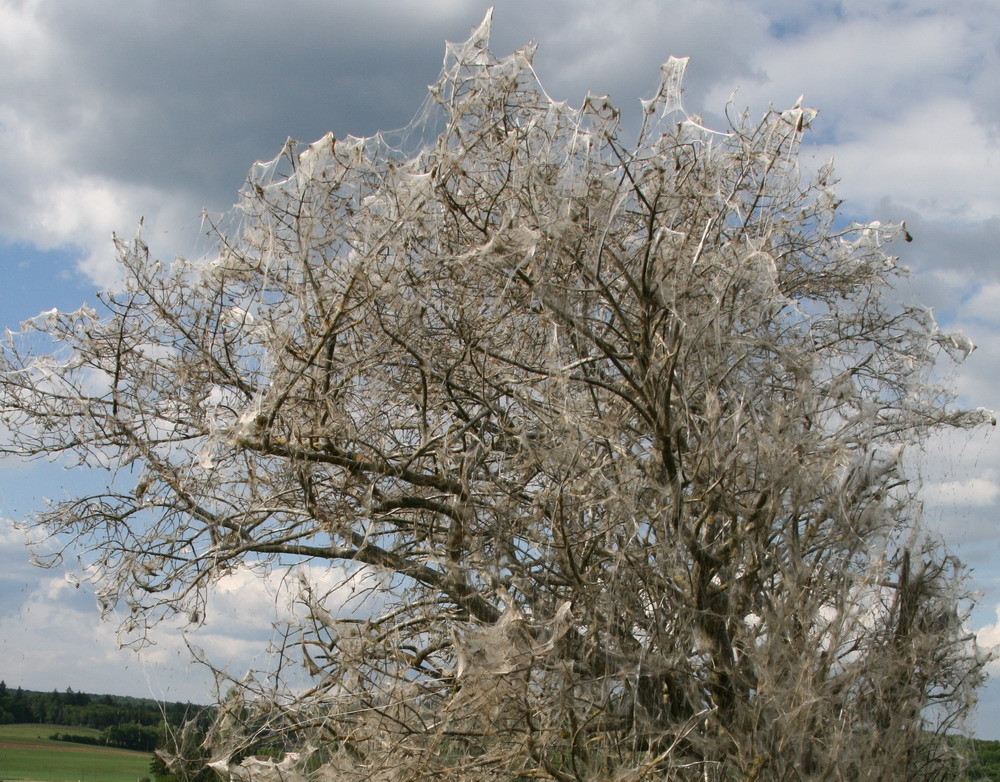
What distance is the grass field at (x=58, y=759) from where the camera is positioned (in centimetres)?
2914

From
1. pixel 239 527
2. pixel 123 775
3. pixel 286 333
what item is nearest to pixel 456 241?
pixel 286 333

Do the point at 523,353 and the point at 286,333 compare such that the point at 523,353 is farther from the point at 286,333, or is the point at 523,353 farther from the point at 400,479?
the point at 286,333

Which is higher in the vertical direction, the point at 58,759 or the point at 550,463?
the point at 550,463

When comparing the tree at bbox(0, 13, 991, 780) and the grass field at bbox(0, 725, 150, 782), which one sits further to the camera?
the grass field at bbox(0, 725, 150, 782)

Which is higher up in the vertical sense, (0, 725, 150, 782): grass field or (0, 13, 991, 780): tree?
→ (0, 13, 991, 780): tree

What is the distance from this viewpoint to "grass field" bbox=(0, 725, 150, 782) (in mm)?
29141

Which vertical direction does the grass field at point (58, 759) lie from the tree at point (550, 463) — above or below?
below

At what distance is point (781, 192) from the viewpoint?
7.63 m

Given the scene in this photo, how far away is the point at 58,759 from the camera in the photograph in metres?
31.3

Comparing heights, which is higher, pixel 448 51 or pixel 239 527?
pixel 448 51

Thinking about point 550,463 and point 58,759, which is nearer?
point 550,463

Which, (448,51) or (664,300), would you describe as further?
(448,51)

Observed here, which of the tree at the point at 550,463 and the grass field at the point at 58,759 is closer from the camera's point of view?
the tree at the point at 550,463

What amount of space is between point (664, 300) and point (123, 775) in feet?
102
